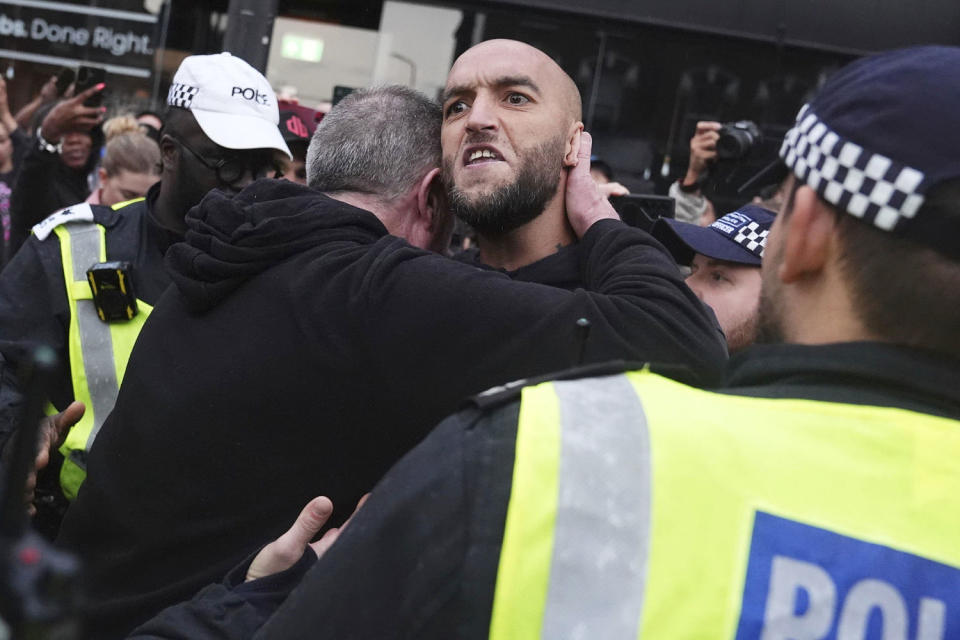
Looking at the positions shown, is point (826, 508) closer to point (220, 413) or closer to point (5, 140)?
point (220, 413)

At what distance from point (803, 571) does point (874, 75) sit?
554 millimetres

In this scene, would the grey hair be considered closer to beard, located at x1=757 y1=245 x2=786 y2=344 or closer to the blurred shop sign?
beard, located at x1=757 y1=245 x2=786 y2=344

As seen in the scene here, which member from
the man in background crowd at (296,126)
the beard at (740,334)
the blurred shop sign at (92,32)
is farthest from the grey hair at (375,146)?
the blurred shop sign at (92,32)

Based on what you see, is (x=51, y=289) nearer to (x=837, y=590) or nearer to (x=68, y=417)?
(x=68, y=417)

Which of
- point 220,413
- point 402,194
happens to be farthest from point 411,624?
point 402,194

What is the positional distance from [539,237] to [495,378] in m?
0.76

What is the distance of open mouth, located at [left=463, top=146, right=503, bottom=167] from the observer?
8.23 ft

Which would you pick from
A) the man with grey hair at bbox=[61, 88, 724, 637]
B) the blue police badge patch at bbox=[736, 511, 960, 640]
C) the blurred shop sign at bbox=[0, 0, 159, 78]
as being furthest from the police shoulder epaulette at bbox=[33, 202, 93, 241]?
the blurred shop sign at bbox=[0, 0, 159, 78]

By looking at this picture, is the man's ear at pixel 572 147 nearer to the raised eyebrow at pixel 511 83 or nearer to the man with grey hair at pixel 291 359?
the raised eyebrow at pixel 511 83

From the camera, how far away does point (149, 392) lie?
7.09 ft

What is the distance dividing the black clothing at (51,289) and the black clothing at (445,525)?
75.4 inches

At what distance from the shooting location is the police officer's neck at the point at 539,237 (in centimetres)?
258

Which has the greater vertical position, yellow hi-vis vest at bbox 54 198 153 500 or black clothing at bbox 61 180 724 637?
black clothing at bbox 61 180 724 637

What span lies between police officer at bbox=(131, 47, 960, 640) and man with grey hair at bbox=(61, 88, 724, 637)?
27.0 inches
